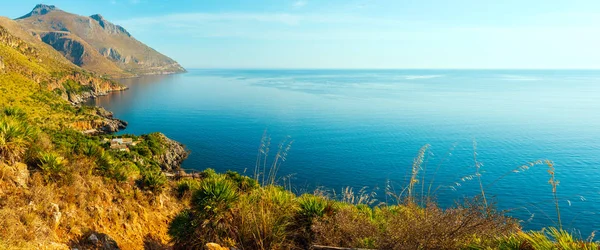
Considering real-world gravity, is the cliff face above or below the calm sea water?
above

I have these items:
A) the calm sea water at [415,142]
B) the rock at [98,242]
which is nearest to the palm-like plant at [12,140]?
the rock at [98,242]

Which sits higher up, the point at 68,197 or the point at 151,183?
the point at 68,197

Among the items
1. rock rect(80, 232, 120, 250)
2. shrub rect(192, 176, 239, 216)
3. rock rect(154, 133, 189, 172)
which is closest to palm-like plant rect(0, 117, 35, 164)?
rock rect(80, 232, 120, 250)

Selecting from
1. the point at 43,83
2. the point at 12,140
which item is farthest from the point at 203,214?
the point at 43,83

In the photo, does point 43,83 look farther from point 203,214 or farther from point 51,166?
point 203,214

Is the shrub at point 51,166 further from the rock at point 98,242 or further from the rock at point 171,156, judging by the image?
the rock at point 171,156

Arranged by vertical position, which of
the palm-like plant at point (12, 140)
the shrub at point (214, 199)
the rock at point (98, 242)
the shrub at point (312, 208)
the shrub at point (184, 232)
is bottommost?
the rock at point (98, 242)

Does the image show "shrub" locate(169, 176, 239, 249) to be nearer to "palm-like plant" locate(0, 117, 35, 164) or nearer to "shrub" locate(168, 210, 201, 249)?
"shrub" locate(168, 210, 201, 249)

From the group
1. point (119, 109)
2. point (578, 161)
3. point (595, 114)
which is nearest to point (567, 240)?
point (578, 161)

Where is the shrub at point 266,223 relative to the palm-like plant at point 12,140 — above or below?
below

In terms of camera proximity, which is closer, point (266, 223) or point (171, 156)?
point (266, 223)

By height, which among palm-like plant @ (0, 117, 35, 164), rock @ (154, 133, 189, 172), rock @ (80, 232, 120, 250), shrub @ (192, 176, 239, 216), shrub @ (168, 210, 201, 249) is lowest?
rock @ (154, 133, 189, 172)

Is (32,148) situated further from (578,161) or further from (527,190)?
(578,161)

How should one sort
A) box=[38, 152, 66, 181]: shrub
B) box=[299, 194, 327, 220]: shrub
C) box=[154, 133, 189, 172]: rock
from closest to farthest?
1. box=[299, 194, 327, 220]: shrub
2. box=[38, 152, 66, 181]: shrub
3. box=[154, 133, 189, 172]: rock
